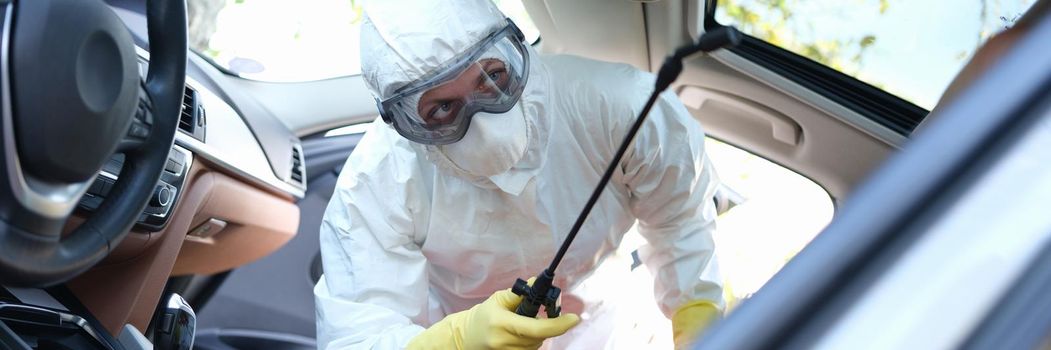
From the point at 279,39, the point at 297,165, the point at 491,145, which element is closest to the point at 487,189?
the point at 491,145

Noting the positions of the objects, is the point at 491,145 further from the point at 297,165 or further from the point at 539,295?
the point at 297,165

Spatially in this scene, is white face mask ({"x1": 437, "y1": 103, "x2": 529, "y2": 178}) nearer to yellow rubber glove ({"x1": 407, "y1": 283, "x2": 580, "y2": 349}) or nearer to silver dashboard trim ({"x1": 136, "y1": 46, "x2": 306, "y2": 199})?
yellow rubber glove ({"x1": 407, "y1": 283, "x2": 580, "y2": 349})

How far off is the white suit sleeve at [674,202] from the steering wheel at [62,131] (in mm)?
862

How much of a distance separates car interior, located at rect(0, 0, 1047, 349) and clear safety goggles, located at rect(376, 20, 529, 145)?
0.33 metres

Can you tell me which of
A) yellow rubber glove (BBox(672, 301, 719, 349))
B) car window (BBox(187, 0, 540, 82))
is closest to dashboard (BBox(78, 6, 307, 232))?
car window (BBox(187, 0, 540, 82))

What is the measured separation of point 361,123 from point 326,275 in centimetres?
117

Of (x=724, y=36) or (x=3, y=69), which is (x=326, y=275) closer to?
(x=3, y=69)

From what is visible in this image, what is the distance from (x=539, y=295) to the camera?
1268 millimetres

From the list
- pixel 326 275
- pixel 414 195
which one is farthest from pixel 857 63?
pixel 326 275

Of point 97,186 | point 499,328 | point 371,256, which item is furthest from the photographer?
point 371,256

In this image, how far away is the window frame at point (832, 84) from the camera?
1981mm

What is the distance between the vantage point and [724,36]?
88cm

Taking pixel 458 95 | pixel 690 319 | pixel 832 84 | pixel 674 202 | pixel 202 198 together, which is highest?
pixel 832 84

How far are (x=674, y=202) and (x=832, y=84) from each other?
45 centimetres
